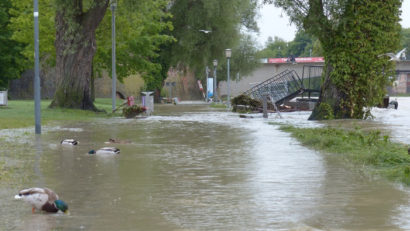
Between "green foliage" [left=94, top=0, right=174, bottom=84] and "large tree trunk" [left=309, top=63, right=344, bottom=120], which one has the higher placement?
"green foliage" [left=94, top=0, right=174, bottom=84]

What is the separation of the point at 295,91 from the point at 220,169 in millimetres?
31550

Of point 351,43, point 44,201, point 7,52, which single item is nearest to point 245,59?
point 7,52

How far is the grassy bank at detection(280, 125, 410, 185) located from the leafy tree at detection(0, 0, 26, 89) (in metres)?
45.1

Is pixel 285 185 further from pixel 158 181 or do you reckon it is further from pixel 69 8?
pixel 69 8

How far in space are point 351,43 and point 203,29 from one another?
33.5 meters

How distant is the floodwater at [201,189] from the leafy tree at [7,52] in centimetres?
4540

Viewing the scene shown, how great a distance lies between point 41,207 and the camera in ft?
26.5

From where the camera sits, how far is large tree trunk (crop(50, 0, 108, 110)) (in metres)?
36.0

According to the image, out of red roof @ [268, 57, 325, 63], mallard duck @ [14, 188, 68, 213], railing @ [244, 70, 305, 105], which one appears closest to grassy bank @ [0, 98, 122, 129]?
railing @ [244, 70, 305, 105]

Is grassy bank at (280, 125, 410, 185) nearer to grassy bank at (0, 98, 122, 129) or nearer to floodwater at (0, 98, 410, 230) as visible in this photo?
floodwater at (0, 98, 410, 230)

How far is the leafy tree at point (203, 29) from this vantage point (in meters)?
59.7

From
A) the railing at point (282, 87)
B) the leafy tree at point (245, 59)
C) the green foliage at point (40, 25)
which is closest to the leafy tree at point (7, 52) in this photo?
the green foliage at point (40, 25)

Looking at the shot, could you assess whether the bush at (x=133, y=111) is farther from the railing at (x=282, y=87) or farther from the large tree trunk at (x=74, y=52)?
the railing at (x=282, y=87)

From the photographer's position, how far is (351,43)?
29.3 m
